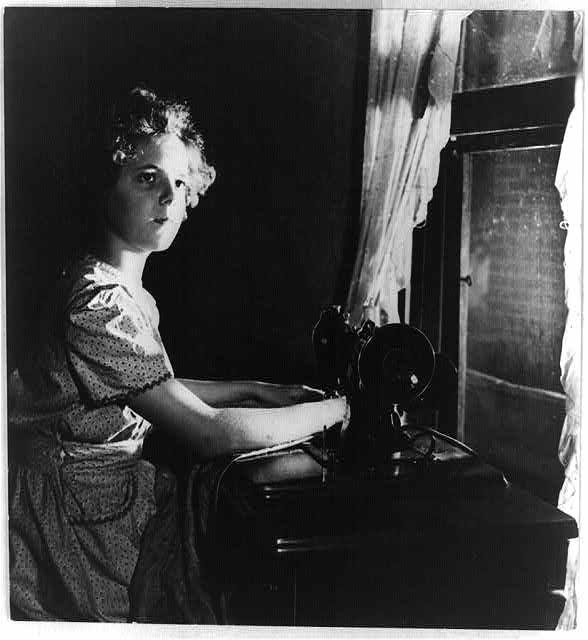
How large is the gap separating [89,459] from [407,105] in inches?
48.4

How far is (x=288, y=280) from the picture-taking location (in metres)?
2.15

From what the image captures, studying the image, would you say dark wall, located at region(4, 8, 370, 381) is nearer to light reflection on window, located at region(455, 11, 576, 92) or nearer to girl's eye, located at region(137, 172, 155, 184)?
girl's eye, located at region(137, 172, 155, 184)

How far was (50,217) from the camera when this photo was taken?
84.9 inches

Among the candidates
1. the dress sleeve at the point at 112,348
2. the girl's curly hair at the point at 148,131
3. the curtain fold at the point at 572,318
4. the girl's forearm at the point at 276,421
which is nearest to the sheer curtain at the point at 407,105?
the curtain fold at the point at 572,318

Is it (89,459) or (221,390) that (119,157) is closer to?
(221,390)

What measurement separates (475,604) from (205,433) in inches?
32.2

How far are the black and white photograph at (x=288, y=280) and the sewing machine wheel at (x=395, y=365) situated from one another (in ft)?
0.28

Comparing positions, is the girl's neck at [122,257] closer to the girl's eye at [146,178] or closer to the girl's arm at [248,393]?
the girl's eye at [146,178]

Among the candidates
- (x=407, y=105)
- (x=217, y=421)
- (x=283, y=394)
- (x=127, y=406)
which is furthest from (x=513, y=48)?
(x=127, y=406)

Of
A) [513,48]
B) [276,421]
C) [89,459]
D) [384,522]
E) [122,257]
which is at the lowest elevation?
[384,522]

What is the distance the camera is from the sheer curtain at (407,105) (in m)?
2.12

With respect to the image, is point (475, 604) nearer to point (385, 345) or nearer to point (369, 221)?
point (385, 345)

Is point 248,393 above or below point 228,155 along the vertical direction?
below

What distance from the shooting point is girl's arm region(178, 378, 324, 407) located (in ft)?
7.02
